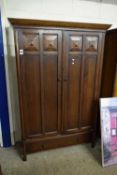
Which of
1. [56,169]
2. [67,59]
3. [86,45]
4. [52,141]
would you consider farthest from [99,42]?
[56,169]

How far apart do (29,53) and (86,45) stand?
2.26 feet

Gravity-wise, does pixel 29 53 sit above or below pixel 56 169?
above

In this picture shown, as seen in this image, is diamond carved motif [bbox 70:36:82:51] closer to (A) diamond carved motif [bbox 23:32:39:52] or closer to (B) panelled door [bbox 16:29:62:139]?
(B) panelled door [bbox 16:29:62:139]

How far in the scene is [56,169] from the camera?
6.07ft

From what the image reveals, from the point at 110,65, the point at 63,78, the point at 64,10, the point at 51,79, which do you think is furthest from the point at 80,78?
the point at 64,10

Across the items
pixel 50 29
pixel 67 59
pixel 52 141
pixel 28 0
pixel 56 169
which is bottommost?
pixel 56 169

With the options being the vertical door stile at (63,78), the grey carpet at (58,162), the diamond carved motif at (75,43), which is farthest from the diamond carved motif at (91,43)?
the grey carpet at (58,162)

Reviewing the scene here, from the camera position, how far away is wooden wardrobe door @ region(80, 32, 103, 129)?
1.81 meters

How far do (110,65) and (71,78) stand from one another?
60cm

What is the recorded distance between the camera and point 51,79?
70.7 inches

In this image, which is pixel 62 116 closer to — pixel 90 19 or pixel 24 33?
pixel 24 33

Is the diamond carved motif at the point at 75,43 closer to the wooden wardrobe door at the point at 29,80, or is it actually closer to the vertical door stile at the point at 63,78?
the vertical door stile at the point at 63,78

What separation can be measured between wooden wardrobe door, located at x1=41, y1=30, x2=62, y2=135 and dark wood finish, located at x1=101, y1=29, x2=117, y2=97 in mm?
742

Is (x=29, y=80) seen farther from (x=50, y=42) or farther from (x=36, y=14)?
(x=36, y=14)
